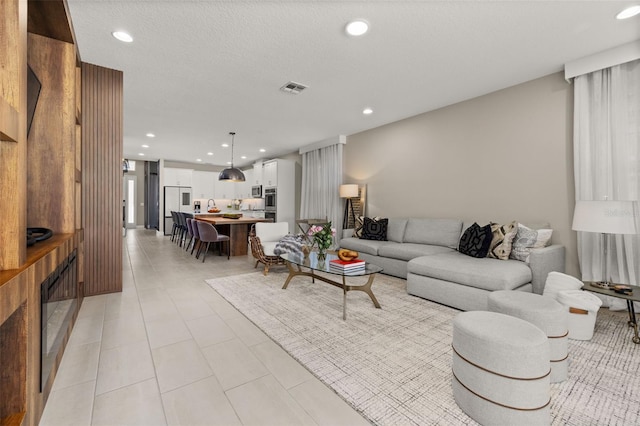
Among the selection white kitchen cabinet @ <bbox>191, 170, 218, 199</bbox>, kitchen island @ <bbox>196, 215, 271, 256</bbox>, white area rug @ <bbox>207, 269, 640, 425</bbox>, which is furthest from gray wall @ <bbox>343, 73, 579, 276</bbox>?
white kitchen cabinet @ <bbox>191, 170, 218, 199</bbox>

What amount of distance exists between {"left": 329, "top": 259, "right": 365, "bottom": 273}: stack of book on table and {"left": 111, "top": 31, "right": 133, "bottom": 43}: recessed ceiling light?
2.95 m

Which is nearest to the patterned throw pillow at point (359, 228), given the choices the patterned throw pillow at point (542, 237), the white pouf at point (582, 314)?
the patterned throw pillow at point (542, 237)

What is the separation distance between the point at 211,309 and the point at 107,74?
297cm

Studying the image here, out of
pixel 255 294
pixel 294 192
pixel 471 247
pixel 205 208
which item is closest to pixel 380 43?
pixel 471 247

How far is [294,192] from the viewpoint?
330 inches

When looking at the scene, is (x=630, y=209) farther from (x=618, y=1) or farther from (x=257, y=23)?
(x=257, y=23)

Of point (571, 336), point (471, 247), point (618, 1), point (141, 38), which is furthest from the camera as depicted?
point (471, 247)

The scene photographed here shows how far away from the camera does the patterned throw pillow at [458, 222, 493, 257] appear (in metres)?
3.43

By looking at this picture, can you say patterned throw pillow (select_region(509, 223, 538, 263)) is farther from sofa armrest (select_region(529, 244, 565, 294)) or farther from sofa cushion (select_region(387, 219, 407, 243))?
sofa cushion (select_region(387, 219, 407, 243))

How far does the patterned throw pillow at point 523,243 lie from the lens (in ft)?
10.5

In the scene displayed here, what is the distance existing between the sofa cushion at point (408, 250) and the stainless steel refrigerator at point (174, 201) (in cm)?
818

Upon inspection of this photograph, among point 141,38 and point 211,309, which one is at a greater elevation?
point 141,38

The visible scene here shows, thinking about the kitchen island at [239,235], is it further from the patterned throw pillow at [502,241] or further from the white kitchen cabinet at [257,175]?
the patterned throw pillow at [502,241]

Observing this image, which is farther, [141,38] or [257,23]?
[141,38]
